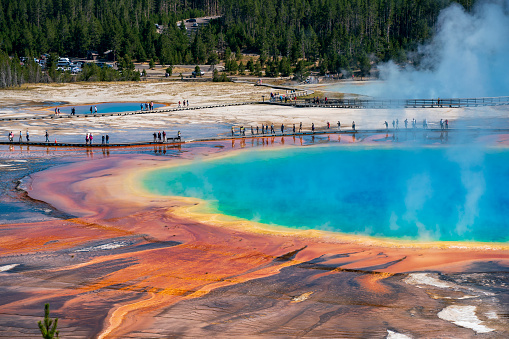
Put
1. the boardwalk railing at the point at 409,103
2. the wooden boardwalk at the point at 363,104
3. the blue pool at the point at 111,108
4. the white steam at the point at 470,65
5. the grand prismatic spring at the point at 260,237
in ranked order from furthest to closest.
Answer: the white steam at the point at 470,65 < the blue pool at the point at 111,108 < the boardwalk railing at the point at 409,103 < the wooden boardwalk at the point at 363,104 < the grand prismatic spring at the point at 260,237

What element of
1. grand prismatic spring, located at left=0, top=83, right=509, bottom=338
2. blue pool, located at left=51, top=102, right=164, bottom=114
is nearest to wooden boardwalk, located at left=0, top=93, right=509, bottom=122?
blue pool, located at left=51, top=102, right=164, bottom=114

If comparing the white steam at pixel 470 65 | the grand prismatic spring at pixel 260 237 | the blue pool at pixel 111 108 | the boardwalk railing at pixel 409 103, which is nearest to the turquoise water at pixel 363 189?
the grand prismatic spring at pixel 260 237

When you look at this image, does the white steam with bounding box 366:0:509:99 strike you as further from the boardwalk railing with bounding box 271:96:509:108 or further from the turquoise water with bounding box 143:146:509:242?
the turquoise water with bounding box 143:146:509:242

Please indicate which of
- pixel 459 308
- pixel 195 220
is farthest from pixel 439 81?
pixel 459 308

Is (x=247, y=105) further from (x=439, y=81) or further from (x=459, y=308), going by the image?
(x=459, y=308)

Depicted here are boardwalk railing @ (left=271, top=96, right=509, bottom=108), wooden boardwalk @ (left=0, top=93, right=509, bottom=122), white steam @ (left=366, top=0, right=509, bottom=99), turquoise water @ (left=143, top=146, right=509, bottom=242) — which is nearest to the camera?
turquoise water @ (left=143, top=146, right=509, bottom=242)

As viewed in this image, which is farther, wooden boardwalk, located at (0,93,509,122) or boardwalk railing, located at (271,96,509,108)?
boardwalk railing, located at (271,96,509,108)

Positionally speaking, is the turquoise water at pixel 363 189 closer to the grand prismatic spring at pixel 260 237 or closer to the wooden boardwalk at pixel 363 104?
the grand prismatic spring at pixel 260 237

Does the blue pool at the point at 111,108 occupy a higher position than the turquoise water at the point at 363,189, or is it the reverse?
the blue pool at the point at 111,108
